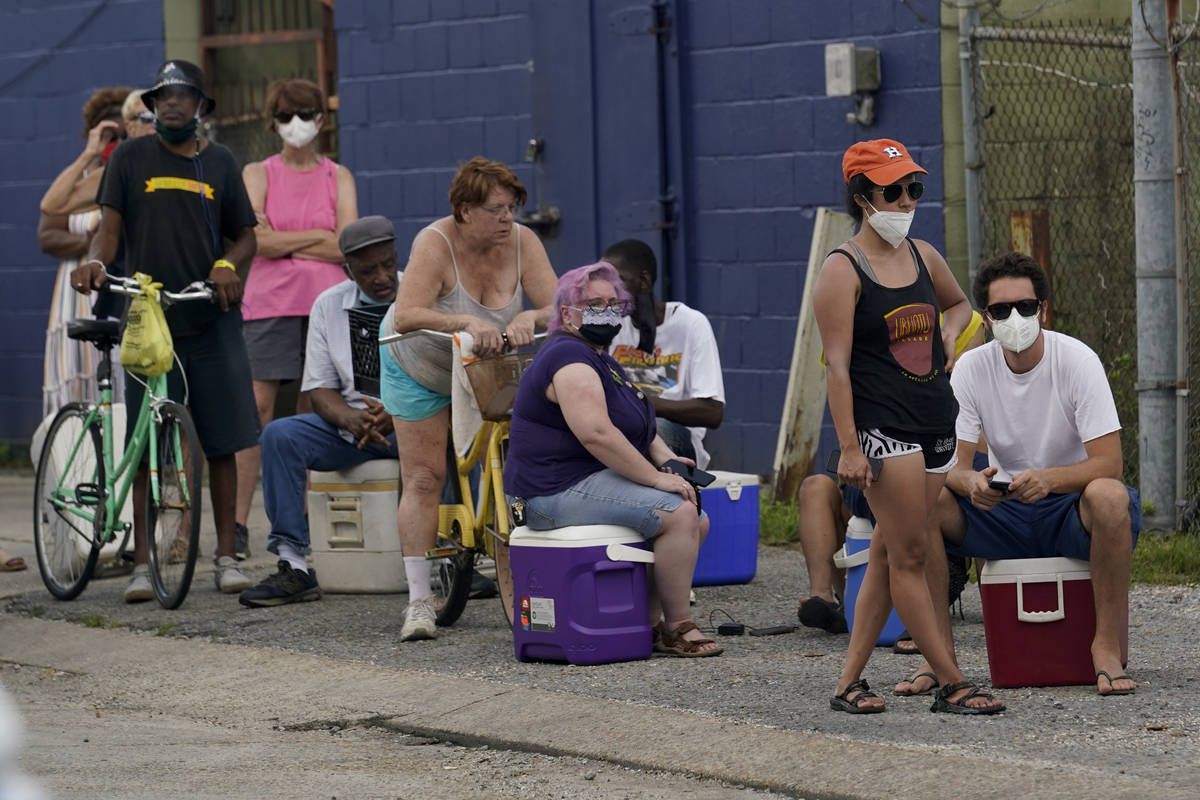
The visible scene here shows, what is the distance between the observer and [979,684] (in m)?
5.86

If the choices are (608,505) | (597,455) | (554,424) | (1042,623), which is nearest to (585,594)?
(608,505)

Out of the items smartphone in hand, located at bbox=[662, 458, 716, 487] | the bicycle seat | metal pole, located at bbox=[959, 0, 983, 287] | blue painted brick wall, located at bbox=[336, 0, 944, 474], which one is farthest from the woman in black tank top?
blue painted brick wall, located at bbox=[336, 0, 944, 474]

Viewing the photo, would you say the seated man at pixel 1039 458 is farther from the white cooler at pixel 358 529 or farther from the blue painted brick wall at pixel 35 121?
the blue painted brick wall at pixel 35 121

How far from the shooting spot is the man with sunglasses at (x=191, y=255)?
8070 mm

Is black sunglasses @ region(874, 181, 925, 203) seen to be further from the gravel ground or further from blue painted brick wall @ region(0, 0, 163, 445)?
blue painted brick wall @ region(0, 0, 163, 445)

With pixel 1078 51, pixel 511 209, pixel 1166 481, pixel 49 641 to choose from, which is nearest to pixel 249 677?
pixel 49 641

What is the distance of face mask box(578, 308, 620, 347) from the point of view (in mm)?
6566

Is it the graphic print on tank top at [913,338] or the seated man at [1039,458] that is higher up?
the graphic print on tank top at [913,338]

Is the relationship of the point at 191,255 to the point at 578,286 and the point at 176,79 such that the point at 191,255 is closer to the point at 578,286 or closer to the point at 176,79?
the point at 176,79

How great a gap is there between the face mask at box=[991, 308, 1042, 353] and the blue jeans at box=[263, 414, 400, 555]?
2.97 metres

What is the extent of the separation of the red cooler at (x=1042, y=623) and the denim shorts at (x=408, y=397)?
2312mm

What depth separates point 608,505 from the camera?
6434 mm

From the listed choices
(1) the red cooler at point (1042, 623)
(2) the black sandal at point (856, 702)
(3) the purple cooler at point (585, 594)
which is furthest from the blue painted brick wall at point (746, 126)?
(2) the black sandal at point (856, 702)

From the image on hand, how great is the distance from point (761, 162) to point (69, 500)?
3.94 m
